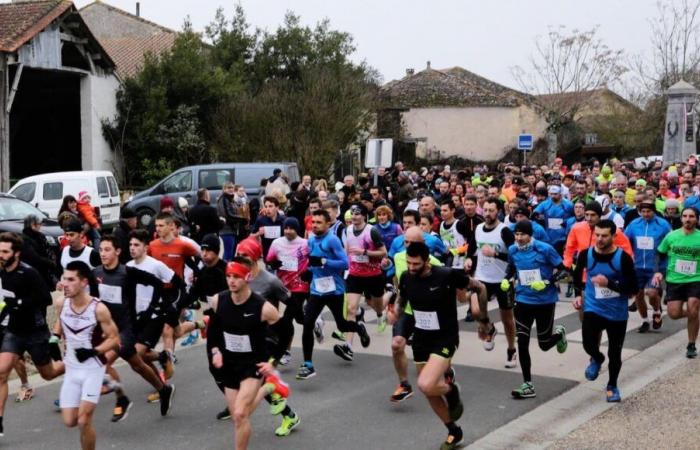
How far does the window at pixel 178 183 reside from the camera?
77.6 ft

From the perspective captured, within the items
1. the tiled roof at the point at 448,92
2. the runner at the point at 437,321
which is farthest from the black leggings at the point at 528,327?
the tiled roof at the point at 448,92

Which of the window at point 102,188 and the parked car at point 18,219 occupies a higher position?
the window at point 102,188

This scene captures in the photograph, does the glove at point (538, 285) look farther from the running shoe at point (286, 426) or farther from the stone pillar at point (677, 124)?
the stone pillar at point (677, 124)

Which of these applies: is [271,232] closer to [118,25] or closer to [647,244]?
[647,244]

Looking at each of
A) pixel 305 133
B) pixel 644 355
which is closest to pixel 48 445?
pixel 644 355

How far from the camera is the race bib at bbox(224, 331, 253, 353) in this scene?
6.66 metres

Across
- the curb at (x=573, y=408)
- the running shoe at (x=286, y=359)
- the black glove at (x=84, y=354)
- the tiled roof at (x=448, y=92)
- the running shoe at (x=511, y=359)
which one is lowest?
the running shoe at (x=286, y=359)

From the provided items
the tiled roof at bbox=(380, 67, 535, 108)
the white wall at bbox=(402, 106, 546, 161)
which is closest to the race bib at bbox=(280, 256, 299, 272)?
the tiled roof at bbox=(380, 67, 535, 108)

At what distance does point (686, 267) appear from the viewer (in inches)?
398

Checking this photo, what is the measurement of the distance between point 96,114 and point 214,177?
408 inches

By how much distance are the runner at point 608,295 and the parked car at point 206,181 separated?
592 inches

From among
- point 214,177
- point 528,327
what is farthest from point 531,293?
point 214,177

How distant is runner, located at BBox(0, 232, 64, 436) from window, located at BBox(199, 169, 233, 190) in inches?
610

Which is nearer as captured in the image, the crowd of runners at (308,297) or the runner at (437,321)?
the crowd of runners at (308,297)
